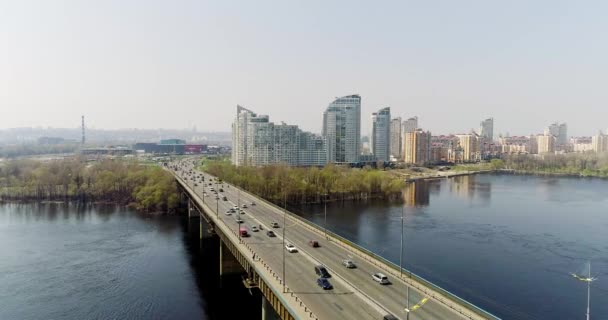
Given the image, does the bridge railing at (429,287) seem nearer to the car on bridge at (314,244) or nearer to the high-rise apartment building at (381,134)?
the car on bridge at (314,244)

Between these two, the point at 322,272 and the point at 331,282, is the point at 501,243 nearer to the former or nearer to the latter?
the point at 322,272

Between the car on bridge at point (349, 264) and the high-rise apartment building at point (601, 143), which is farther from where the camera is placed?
the high-rise apartment building at point (601, 143)

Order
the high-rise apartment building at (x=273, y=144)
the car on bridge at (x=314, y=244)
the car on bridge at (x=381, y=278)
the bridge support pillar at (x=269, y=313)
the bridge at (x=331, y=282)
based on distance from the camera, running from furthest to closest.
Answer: the high-rise apartment building at (x=273, y=144), the car on bridge at (x=314, y=244), the bridge support pillar at (x=269, y=313), the car on bridge at (x=381, y=278), the bridge at (x=331, y=282)

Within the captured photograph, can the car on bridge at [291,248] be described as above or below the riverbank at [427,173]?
above

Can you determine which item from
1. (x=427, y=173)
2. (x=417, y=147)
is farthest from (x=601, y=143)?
(x=427, y=173)

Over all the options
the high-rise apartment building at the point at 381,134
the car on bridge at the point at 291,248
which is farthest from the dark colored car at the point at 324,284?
the high-rise apartment building at the point at 381,134

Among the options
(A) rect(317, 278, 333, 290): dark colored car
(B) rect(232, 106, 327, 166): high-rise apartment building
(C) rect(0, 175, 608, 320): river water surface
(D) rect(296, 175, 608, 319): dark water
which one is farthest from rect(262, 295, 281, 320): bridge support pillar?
(B) rect(232, 106, 327, 166): high-rise apartment building
